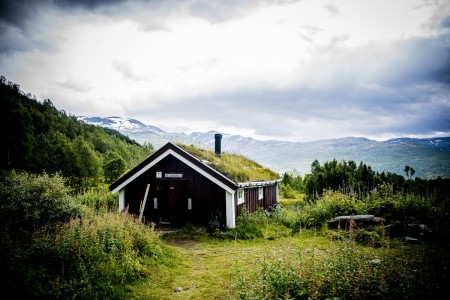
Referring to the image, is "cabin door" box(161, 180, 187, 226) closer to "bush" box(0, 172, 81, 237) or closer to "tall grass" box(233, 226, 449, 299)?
"bush" box(0, 172, 81, 237)

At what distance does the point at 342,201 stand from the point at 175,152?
9461 millimetres

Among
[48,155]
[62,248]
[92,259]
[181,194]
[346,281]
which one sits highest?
[48,155]

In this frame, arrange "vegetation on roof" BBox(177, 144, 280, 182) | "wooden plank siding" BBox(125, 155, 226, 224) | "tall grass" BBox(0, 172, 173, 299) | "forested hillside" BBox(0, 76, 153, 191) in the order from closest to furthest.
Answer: "tall grass" BBox(0, 172, 173, 299), "wooden plank siding" BBox(125, 155, 226, 224), "vegetation on roof" BBox(177, 144, 280, 182), "forested hillside" BBox(0, 76, 153, 191)

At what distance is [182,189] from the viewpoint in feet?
50.1

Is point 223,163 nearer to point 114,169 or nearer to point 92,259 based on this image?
point 92,259

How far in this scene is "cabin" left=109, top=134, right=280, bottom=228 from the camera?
47.5 feet

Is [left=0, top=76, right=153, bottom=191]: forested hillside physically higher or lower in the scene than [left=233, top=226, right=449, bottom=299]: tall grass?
higher

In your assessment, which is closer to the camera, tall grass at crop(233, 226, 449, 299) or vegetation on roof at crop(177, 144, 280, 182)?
tall grass at crop(233, 226, 449, 299)

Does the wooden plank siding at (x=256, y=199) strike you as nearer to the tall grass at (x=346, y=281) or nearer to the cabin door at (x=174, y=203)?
the cabin door at (x=174, y=203)


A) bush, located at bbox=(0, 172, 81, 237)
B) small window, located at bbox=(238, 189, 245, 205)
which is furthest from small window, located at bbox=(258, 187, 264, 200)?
bush, located at bbox=(0, 172, 81, 237)

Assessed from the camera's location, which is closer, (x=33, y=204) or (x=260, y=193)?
(x=33, y=204)

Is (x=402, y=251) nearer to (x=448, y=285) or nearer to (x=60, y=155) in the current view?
(x=448, y=285)

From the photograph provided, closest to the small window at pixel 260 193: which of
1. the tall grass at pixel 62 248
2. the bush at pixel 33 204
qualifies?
the tall grass at pixel 62 248

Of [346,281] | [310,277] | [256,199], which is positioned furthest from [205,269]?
[256,199]
